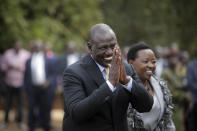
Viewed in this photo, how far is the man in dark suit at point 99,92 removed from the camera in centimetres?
496

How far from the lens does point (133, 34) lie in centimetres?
3394

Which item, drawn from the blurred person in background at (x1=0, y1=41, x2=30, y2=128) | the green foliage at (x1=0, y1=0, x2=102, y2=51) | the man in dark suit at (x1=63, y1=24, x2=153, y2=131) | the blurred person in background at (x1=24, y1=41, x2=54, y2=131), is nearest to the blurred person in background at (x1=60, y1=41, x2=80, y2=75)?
the blurred person in background at (x1=0, y1=41, x2=30, y2=128)

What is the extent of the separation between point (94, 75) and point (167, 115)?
1594mm

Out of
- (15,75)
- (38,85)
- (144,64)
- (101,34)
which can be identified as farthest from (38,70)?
(101,34)

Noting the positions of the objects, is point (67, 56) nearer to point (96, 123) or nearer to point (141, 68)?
point (141, 68)

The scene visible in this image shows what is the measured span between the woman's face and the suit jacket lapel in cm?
133

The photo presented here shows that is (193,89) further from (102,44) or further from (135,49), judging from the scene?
(102,44)

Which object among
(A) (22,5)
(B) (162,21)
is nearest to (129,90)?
(A) (22,5)

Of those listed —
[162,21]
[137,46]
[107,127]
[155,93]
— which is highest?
[162,21]

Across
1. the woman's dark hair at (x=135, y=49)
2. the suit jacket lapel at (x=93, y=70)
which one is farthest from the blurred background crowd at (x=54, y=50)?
the suit jacket lapel at (x=93, y=70)

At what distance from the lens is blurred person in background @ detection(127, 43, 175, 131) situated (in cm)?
628

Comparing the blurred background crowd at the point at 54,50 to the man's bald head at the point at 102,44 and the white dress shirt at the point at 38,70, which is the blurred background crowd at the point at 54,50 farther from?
the man's bald head at the point at 102,44

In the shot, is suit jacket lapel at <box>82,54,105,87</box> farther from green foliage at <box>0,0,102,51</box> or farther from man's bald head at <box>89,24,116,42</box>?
green foliage at <box>0,0,102,51</box>

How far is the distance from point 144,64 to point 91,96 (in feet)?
5.63
